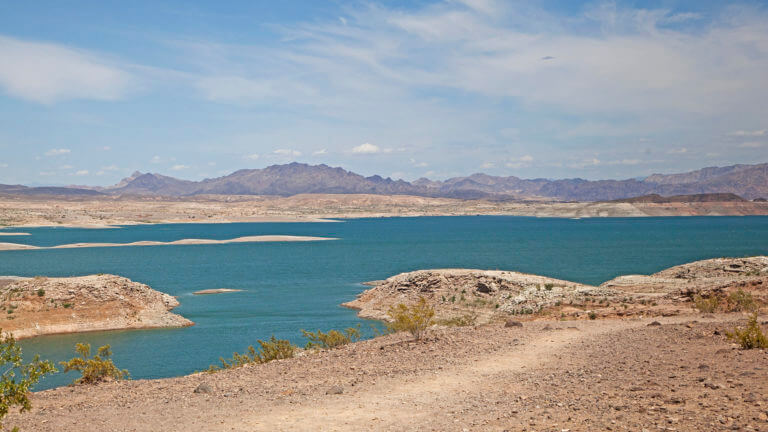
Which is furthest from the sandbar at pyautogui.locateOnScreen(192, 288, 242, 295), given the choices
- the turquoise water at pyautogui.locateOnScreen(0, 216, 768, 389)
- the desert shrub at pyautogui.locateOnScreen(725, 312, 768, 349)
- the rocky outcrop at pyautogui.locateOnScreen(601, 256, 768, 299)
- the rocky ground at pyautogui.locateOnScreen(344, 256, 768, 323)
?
the desert shrub at pyautogui.locateOnScreen(725, 312, 768, 349)

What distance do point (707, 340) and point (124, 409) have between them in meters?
16.0

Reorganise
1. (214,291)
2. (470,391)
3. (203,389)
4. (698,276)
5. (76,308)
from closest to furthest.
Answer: (470,391) < (203,389) < (76,308) < (698,276) < (214,291)

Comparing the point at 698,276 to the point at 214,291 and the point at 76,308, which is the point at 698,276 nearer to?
the point at 214,291

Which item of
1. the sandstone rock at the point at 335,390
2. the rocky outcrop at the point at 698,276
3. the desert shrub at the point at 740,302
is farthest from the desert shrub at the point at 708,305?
the sandstone rock at the point at 335,390

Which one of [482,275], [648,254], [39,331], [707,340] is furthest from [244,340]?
[648,254]

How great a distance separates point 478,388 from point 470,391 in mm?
296

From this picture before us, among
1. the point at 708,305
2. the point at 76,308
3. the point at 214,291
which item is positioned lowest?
the point at 214,291

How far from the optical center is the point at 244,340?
117 feet

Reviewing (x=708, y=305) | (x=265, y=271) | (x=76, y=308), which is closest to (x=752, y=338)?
(x=708, y=305)

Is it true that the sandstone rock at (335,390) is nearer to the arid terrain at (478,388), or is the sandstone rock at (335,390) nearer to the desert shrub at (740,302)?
the arid terrain at (478,388)

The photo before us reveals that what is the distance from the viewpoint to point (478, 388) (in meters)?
14.1

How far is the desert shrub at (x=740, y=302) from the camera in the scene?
24.5 m

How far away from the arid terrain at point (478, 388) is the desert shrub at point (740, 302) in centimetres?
253

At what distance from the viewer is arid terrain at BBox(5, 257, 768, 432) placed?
10.9 meters
